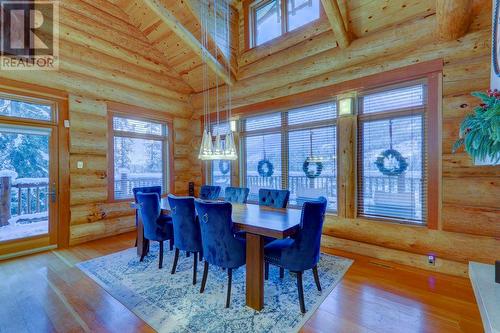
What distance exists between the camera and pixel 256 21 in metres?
5.09

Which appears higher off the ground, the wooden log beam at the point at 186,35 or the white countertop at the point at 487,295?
the wooden log beam at the point at 186,35

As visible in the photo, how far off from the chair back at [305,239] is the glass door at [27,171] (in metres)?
4.27

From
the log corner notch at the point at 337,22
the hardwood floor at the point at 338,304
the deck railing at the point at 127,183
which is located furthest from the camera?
the deck railing at the point at 127,183

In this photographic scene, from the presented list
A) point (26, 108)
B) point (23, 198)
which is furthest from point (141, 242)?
point (26, 108)

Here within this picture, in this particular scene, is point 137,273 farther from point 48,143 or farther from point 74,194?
point 48,143

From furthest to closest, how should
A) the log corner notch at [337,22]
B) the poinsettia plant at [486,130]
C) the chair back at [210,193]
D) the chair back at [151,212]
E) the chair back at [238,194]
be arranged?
1. the chair back at [210,193]
2. the chair back at [238,194]
3. the log corner notch at [337,22]
4. the chair back at [151,212]
5. the poinsettia plant at [486,130]

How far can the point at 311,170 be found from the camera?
14.1 feet

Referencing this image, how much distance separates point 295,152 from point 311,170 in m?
0.49

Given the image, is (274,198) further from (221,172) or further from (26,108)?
(26,108)

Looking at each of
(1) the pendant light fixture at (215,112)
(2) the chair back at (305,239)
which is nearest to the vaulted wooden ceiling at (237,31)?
(1) the pendant light fixture at (215,112)

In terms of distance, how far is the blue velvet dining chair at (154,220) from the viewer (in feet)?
10.4

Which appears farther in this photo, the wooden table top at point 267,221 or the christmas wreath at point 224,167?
the christmas wreath at point 224,167

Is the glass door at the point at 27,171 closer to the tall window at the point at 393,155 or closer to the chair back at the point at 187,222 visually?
the chair back at the point at 187,222

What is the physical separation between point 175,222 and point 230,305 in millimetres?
1162
